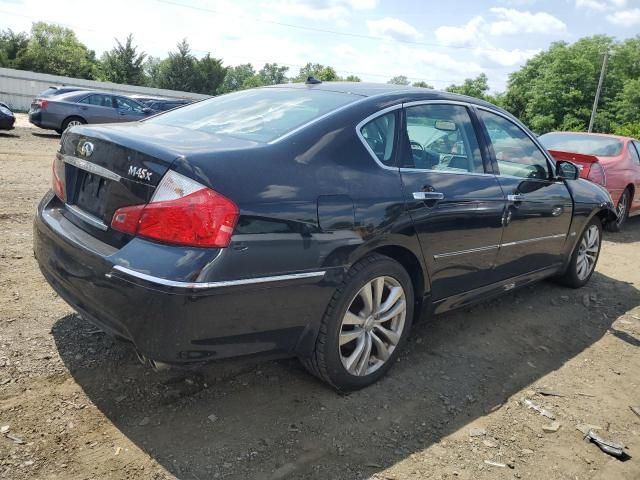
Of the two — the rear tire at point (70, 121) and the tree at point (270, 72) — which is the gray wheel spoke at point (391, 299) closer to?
the rear tire at point (70, 121)

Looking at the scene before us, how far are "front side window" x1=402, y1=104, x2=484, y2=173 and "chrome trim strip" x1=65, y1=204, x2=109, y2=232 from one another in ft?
5.46

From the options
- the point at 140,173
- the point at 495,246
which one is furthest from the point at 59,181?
the point at 495,246

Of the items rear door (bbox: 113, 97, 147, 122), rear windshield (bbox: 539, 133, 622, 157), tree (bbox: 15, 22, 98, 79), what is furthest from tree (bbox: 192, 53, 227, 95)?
rear windshield (bbox: 539, 133, 622, 157)

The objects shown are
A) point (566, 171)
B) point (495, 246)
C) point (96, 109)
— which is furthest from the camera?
point (96, 109)

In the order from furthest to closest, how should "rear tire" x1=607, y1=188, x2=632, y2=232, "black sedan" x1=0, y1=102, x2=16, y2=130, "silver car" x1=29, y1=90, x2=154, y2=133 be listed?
1. "silver car" x1=29, y1=90, x2=154, y2=133
2. "black sedan" x1=0, y1=102, x2=16, y2=130
3. "rear tire" x1=607, y1=188, x2=632, y2=232

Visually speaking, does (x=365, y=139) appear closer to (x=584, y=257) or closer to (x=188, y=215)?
(x=188, y=215)

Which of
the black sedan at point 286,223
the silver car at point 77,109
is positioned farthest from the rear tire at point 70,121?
the black sedan at point 286,223

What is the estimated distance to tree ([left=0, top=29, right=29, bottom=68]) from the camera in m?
51.6

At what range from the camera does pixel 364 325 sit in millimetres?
3021

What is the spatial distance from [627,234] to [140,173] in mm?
8429

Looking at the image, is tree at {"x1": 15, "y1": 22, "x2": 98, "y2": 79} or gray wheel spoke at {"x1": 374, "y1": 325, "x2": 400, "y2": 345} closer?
gray wheel spoke at {"x1": 374, "y1": 325, "x2": 400, "y2": 345}

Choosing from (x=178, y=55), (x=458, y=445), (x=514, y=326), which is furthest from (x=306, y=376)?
(x=178, y=55)

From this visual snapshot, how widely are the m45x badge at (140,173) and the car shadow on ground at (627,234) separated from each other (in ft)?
24.9

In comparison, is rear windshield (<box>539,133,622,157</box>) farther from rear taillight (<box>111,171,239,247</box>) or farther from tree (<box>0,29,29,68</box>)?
tree (<box>0,29,29,68</box>)
